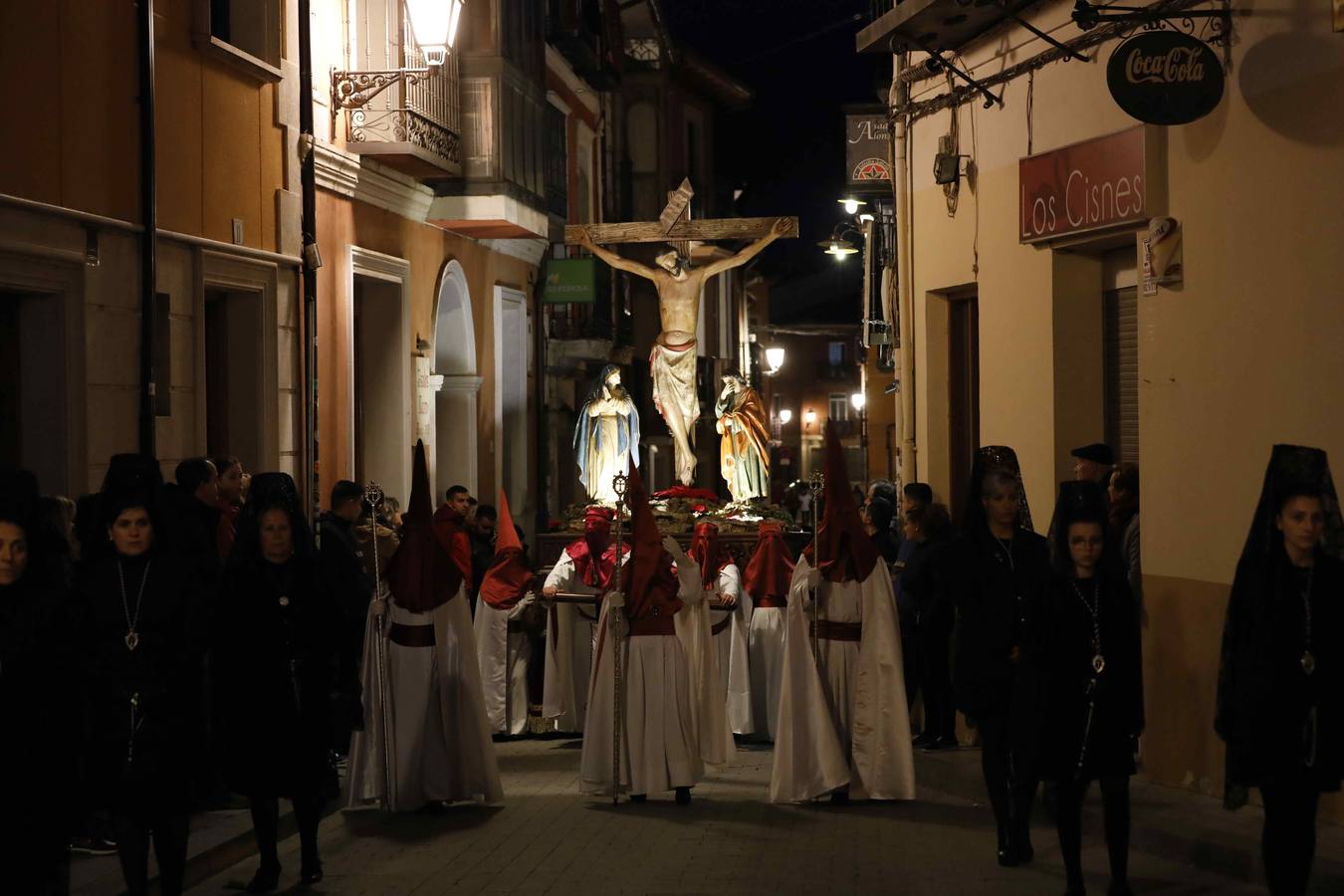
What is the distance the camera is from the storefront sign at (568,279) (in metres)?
25.8

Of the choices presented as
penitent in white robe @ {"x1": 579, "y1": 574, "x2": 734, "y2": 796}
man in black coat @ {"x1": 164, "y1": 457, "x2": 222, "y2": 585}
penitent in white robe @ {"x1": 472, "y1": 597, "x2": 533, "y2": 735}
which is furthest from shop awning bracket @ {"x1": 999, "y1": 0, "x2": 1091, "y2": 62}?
penitent in white robe @ {"x1": 472, "y1": 597, "x2": 533, "y2": 735}

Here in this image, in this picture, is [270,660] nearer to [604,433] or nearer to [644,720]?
[644,720]

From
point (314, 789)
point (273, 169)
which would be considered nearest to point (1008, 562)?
point (314, 789)

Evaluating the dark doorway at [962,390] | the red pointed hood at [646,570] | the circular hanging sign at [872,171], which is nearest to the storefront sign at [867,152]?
the circular hanging sign at [872,171]

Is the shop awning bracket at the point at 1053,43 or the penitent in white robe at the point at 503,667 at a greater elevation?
the shop awning bracket at the point at 1053,43

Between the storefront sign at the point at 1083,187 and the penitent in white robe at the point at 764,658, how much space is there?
3434 mm

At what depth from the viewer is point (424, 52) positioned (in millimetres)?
16734

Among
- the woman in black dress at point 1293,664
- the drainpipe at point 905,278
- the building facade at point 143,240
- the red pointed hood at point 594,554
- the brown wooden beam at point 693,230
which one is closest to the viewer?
the woman in black dress at point 1293,664

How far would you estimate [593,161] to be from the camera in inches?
1251

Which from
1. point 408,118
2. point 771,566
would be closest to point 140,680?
point 771,566

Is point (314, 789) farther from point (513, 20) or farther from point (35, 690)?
point (513, 20)

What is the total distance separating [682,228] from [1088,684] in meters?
10.5

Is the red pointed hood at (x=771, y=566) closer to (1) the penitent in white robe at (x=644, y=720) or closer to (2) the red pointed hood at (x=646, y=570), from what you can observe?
(1) the penitent in white robe at (x=644, y=720)

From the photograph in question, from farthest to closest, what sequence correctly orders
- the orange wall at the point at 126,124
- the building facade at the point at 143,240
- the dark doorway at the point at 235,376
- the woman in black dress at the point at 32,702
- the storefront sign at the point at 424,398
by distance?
the storefront sign at the point at 424,398, the dark doorway at the point at 235,376, the building facade at the point at 143,240, the orange wall at the point at 126,124, the woman in black dress at the point at 32,702
